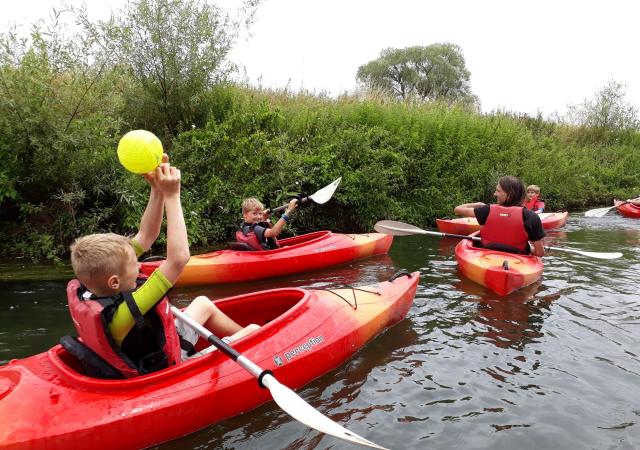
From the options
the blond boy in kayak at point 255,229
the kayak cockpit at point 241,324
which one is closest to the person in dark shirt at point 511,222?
the blond boy in kayak at point 255,229

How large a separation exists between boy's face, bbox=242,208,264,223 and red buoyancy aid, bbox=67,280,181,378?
3.64m

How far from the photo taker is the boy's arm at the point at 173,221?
7.75ft

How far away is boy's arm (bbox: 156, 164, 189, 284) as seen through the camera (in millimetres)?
2361

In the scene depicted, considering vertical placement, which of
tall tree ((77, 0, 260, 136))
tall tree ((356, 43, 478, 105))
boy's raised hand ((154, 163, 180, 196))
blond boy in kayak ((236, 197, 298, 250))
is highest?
tall tree ((356, 43, 478, 105))

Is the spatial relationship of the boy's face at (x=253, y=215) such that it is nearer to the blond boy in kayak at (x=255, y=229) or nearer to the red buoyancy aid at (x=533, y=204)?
the blond boy in kayak at (x=255, y=229)

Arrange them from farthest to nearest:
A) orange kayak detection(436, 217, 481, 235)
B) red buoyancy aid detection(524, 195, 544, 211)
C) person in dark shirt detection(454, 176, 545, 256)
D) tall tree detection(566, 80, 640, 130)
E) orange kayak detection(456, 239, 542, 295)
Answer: tall tree detection(566, 80, 640, 130) < red buoyancy aid detection(524, 195, 544, 211) < orange kayak detection(436, 217, 481, 235) < person in dark shirt detection(454, 176, 545, 256) < orange kayak detection(456, 239, 542, 295)

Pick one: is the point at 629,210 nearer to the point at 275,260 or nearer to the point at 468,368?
the point at 275,260

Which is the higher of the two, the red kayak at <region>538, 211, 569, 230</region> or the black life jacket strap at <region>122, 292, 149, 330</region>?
the black life jacket strap at <region>122, 292, 149, 330</region>

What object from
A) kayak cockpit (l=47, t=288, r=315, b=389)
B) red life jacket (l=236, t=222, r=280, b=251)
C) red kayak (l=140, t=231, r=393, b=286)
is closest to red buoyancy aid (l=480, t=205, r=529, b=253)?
red kayak (l=140, t=231, r=393, b=286)

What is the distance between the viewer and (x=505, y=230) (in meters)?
6.05

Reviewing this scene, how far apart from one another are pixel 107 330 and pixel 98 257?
0.40 m

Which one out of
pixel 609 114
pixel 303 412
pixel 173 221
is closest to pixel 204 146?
pixel 173 221

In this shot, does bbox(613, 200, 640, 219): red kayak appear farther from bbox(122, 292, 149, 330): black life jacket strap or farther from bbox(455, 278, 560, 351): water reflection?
bbox(122, 292, 149, 330): black life jacket strap

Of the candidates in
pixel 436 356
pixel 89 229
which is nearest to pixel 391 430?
pixel 436 356
